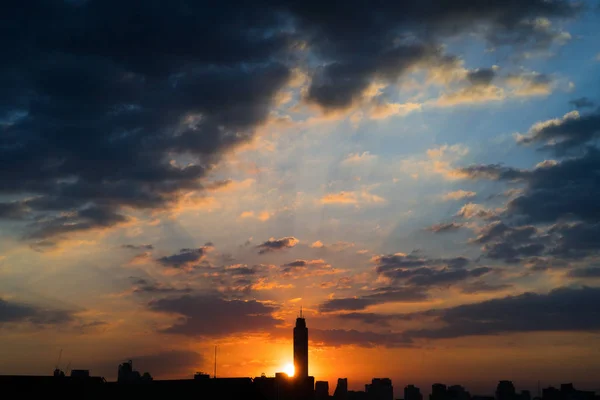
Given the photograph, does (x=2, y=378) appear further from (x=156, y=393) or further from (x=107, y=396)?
(x=156, y=393)

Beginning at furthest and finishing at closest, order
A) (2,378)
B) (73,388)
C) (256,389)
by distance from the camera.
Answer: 1. (256,389)
2. (73,388)
3. (2,378)

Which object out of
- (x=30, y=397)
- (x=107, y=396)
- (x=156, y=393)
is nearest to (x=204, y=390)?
(x=156, y=393)

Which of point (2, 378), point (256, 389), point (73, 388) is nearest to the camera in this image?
point (2, 378)

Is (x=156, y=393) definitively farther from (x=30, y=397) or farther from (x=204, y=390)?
(x=30, y=397)

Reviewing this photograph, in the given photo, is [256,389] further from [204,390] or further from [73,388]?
[73,388]

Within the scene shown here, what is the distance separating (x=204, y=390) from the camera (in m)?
127

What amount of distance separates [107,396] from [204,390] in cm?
2058

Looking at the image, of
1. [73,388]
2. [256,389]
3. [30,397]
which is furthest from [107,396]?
[256,389]

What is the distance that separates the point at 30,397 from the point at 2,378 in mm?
5523

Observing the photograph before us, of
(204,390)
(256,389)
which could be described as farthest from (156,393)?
(256,389)

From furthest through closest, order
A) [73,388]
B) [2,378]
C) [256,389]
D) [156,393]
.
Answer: [256,389] < [156,393] < [73,388] < [2,378]

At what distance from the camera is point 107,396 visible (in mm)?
114438

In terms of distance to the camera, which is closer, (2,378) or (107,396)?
(2,378)

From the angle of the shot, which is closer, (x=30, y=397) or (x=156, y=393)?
(x=30, y=397)
